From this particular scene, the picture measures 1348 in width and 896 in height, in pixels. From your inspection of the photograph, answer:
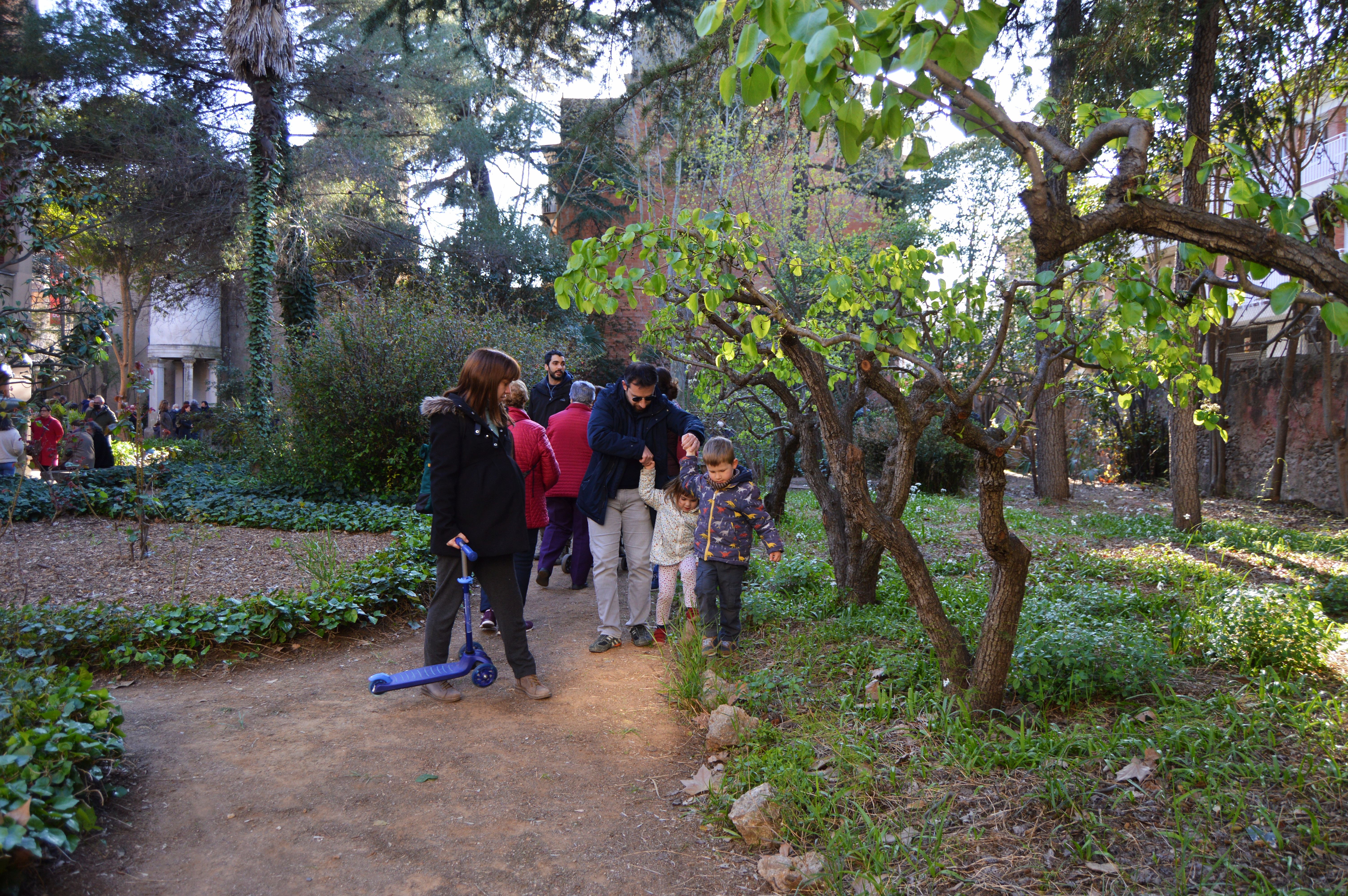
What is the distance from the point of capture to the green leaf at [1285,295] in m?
2.29

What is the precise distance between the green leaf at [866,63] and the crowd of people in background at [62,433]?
723cm

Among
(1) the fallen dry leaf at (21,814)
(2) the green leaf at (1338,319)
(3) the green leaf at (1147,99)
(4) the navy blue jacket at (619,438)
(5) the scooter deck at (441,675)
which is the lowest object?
(5) the scooter deck at (441,675)

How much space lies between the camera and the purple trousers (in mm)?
7031

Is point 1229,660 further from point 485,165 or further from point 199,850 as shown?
point 485,165

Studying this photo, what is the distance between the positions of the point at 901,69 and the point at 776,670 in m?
3.70

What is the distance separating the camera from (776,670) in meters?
4.88

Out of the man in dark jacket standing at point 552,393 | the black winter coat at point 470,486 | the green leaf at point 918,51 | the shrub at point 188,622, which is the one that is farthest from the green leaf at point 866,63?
the man in dark jacket standing at point 552,393

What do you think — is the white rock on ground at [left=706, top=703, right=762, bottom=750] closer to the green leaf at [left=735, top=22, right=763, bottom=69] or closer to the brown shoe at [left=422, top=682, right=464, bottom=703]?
the brown shoe at [left=422, top=682, right=464, bottom=703]

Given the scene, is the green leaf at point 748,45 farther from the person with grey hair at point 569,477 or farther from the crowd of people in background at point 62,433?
the crowd of people in background at point 62,433

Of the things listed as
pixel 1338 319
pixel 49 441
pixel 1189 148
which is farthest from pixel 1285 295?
pixel 49 441

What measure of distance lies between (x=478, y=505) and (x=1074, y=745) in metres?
3.17

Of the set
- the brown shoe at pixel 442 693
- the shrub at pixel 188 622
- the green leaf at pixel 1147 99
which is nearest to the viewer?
the green leaf at pixel 1147 99

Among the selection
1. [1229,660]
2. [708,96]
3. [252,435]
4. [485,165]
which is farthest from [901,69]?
[485,165]

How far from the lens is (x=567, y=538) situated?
732 centimetres
